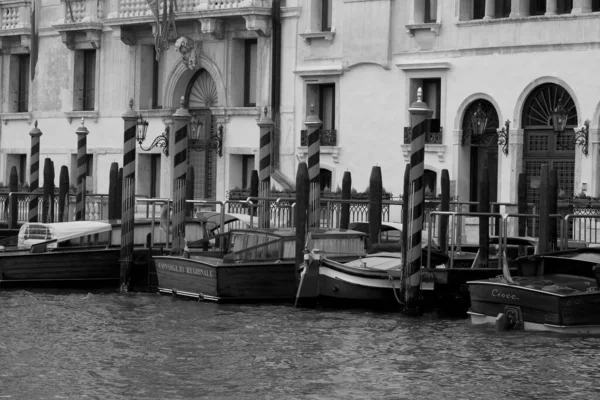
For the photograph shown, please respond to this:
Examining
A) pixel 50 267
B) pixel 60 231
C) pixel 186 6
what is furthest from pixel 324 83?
pixel 50 267

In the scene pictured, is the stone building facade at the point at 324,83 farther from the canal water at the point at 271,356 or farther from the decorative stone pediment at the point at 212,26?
the canal water at the point at 271,356

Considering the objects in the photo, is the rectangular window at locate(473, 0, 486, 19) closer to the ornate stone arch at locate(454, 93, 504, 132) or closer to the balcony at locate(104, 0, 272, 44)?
the ornate stone arch at locate(454, 93, 504, 132)

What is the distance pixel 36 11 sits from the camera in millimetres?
36375

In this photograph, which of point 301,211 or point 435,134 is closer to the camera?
point 301,211

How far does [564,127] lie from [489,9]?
2.50 meters

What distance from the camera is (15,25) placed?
36.8m

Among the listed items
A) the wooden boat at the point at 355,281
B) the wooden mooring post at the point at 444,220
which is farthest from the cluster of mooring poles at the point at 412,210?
the wooden mooring post at the point at 444,220

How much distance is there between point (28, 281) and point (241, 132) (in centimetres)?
844

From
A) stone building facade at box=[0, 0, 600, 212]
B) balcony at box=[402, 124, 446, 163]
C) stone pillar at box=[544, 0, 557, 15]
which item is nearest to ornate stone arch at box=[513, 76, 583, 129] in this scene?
stone building facade at box=[0, 0, 600, 212]

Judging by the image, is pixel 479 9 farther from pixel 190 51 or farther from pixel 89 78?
pixel 89 78

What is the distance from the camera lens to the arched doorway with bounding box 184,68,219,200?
33.1 metres

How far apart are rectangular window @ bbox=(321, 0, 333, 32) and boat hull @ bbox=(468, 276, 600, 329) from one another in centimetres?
1170

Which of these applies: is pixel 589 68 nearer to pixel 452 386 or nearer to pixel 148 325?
pixel 148 325

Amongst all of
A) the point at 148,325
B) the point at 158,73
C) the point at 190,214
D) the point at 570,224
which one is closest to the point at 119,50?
the point at 158,73
